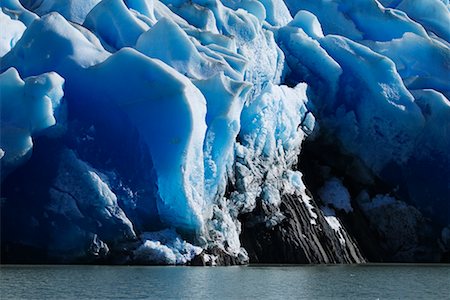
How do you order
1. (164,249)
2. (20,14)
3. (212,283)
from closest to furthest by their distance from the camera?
(212,283) → (164,249) → (20,14)

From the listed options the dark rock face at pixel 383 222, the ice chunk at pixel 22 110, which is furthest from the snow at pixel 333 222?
the ice chunk at pixel 22 110

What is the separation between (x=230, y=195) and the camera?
19750 mm

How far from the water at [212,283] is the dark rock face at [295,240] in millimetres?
2385

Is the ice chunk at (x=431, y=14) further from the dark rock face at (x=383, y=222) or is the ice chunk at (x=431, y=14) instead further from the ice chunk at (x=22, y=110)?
the ice chunk at (x=22, y=110)

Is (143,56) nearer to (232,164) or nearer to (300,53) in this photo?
(232,164)

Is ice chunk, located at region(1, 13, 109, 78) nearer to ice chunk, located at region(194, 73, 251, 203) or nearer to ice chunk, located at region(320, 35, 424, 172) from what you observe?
ice chunk, located at region(194, 73, 251, 203)

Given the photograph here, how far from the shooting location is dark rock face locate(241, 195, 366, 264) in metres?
20.3

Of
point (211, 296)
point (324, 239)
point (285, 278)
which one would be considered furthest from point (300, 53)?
point (211, 296)

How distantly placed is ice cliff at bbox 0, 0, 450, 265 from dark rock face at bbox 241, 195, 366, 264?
0.04m

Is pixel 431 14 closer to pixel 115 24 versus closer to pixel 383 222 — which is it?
pixel 383 222

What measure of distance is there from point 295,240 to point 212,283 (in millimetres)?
7240

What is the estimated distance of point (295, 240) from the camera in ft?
67.7

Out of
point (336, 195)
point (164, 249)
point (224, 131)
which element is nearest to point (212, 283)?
point (164, 249)

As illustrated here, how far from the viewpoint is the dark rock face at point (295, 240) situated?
2031cm
